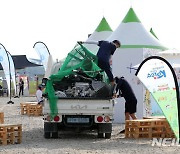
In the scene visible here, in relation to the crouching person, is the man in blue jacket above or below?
above

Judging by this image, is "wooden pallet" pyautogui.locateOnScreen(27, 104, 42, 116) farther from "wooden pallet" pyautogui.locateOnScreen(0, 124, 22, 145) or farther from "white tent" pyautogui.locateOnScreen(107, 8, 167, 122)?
"wooden pallet" pyautogui.locateOnScreen(0, 124, 22, 145)

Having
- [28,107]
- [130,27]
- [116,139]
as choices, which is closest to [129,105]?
[116,139]

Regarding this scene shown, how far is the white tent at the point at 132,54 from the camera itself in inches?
604

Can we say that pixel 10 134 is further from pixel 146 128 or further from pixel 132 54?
pixel 132 54

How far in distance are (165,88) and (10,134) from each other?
3.87m

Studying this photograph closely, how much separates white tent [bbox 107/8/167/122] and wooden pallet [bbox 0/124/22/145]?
17.8 feet

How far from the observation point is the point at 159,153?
8.89 meters

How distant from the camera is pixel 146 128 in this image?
461 inches

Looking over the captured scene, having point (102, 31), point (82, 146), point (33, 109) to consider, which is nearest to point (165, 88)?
point (82, 146)

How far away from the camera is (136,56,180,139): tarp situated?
8.99 metres

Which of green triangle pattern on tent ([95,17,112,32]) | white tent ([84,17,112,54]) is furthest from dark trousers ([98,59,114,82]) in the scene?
green triangle pattern on tent ([95,17,112,32])

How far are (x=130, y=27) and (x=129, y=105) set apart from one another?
4.57m

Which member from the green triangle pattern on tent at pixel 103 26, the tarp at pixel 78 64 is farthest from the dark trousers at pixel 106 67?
the green triangle pattern on tent at pixel 103 26

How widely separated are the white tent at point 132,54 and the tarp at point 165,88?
A: 5.68m
